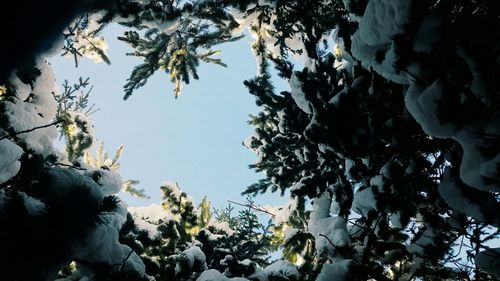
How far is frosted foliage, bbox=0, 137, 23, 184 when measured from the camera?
2.73 m

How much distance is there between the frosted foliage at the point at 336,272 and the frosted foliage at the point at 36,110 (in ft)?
9.36

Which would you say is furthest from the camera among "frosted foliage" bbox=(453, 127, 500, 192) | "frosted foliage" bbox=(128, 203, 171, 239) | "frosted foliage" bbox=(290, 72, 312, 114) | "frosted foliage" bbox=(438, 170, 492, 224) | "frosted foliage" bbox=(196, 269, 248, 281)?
"frosted foliage" bbox=(128, 203, 171, 239)

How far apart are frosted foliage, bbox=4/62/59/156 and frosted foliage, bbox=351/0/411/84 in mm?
3033

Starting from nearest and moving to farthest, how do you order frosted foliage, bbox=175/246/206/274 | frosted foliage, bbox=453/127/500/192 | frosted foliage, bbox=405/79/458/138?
frosted foliage, bbox=453/127/500/192, frosted foliage, bbox=405/79/458/138, frosted foliage, bbox=175/246/206/274

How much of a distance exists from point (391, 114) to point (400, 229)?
51.5 inches

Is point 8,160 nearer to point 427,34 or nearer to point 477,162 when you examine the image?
point 427,34

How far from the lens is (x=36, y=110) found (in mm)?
3729

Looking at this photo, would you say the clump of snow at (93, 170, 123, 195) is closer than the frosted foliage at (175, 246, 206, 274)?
Yes

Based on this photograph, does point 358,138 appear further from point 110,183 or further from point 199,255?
point 110,183

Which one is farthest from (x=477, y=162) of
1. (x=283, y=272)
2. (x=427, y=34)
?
(x=283, y=272)

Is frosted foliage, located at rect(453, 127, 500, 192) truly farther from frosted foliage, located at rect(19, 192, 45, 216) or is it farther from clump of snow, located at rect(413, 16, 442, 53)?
frosted foliage, located at rect(19, 192, 45, 216)

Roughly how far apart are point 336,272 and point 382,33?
2.09m

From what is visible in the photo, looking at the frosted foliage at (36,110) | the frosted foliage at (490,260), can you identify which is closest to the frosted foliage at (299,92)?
the frosted foliage at (490,260)

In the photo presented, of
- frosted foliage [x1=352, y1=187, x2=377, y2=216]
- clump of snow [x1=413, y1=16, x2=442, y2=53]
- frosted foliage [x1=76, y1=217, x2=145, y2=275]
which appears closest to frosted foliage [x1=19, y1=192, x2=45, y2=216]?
frosted foliage [x1=76, y1=217, x2=145, y2=275]
